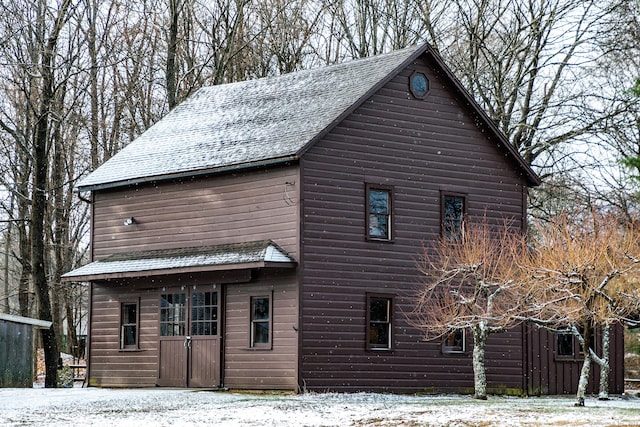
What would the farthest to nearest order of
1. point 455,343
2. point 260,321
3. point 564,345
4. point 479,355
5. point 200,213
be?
point 564,345
point 455,343
point 200,213
point 260,321
point 479,355

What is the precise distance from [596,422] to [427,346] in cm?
971

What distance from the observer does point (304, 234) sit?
28.1 metres

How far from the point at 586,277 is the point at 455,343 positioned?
6.66 m

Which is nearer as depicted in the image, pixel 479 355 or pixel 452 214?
pixel 479 355

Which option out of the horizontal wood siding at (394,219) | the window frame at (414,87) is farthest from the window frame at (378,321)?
the window frame at (414,87)

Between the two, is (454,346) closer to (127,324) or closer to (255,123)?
(255,123)

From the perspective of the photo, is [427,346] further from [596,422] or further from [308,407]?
[596,422]

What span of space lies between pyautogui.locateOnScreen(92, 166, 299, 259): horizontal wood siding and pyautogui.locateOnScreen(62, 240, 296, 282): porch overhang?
283 millimetres

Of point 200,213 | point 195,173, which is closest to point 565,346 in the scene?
point 200,213

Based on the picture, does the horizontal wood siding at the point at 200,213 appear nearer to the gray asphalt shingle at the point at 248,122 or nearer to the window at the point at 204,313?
the gray asphalt shingle at the point at 248,122

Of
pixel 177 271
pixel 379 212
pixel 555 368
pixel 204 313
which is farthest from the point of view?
pixel 555 368

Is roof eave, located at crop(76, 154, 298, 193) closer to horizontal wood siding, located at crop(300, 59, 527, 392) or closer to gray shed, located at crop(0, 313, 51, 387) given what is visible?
horizontal wood siding, located at crop(300, 59, 527, 392)

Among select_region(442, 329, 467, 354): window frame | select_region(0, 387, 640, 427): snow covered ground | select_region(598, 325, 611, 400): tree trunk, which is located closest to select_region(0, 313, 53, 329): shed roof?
select_region(0, 387, 640, 427): snow covered ground

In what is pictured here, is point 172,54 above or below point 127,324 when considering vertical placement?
above
